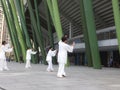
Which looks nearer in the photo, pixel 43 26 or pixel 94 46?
pixel 94 46

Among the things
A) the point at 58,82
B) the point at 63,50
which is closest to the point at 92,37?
the point at 63,50

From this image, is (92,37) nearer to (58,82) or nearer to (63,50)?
(63,50)

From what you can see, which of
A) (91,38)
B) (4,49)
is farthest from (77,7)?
(4,49)

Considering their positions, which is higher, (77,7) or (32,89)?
(77,7)

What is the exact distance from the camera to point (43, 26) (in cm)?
6216

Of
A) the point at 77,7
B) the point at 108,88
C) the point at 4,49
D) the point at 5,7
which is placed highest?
the point at 5,7

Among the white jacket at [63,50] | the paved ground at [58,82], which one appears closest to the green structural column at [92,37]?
the paved ground at [58,82]

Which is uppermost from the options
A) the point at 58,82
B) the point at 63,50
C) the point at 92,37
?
the point at 92,37

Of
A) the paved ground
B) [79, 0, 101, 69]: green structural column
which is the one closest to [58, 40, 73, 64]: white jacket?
the paved ground

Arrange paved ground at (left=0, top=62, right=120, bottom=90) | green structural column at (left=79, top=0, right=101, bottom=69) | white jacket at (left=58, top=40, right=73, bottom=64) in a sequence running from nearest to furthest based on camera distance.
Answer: paved ground at (left=0, top=62, right=120, bottom=90) < white jacket at (left=58, top=40, right=73, bottom=64) < green structural column at (left=79, top=0, right=101, bottom=69)

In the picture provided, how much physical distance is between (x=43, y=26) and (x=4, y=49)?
137ft

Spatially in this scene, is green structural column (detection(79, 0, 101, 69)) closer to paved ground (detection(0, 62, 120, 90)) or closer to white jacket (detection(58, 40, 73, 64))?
paved ground (detection(0, 62, 120, 90))

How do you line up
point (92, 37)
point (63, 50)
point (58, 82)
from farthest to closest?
point (92, 37) < point (63, 50) < point (58, 82)

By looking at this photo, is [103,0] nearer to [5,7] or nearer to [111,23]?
[111,23]
